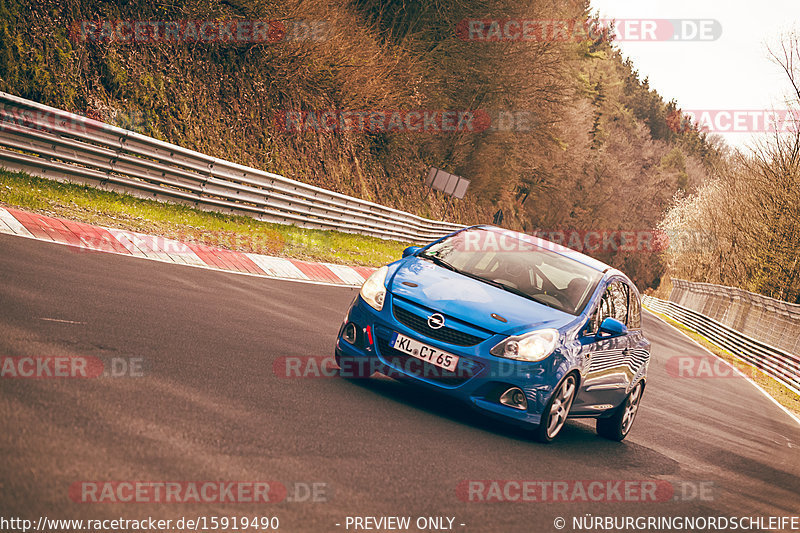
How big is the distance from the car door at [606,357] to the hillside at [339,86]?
1257cm

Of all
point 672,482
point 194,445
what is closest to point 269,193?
point 672,482

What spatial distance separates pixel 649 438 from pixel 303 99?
21898mm

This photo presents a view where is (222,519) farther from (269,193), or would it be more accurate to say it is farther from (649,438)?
(269,193)

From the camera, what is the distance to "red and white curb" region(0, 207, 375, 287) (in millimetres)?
11031

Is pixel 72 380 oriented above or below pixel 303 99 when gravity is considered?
below

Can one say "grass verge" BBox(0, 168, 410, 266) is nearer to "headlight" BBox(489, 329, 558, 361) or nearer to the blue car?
the blue car

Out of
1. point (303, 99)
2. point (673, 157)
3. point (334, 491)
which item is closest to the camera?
point (334, 491)

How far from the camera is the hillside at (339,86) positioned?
1898 centimetres

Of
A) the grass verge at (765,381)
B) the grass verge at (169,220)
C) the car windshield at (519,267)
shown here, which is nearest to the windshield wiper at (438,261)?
the car windshield at (519,267)

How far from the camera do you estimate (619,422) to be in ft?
29.6

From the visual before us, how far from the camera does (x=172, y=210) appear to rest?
16469 mm

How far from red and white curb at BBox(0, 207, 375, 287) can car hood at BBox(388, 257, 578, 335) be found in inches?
210

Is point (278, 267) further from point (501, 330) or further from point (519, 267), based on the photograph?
point (501, 330)

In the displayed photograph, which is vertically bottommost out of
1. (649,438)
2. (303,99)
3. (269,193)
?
(649,438)
